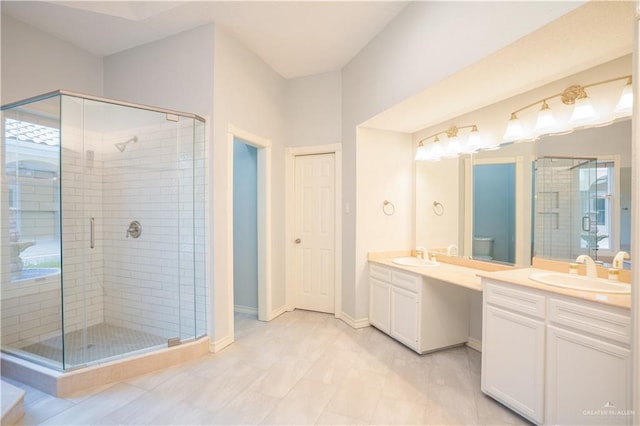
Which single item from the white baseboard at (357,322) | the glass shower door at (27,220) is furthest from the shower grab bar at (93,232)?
the white baseboard at (357,322)

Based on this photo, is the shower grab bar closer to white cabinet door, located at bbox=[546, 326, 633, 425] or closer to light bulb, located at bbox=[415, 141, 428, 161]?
light bulb, located at bbox=[415, 141, 428, 161]

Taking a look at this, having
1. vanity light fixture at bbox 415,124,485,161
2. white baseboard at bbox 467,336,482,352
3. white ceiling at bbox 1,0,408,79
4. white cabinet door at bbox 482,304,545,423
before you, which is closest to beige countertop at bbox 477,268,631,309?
white cabinet door at bbox 482,304,545,423

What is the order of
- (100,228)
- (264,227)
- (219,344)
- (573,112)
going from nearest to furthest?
1. (573,112)
2. (219,344)
3. (100,228)
4. (264,227)

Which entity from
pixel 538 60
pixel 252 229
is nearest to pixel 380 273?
pixel 252 229

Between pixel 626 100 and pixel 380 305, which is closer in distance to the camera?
pixel 626 100

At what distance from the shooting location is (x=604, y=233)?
185 centimetres

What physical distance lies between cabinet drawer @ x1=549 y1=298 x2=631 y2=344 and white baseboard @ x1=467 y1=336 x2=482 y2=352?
1261 mm

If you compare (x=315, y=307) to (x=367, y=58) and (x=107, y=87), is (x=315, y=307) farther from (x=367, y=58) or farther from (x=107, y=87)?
(x=107, y=87)

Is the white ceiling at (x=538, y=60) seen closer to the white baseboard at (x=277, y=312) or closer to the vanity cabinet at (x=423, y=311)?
the vanity cabinet at (x=423, y=311)

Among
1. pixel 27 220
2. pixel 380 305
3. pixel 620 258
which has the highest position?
pixel 27 220

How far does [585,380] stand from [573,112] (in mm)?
1621

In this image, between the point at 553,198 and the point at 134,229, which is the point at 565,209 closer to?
the point at 553,198

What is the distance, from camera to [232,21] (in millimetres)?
2568

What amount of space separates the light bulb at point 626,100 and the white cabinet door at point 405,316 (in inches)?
72.7
